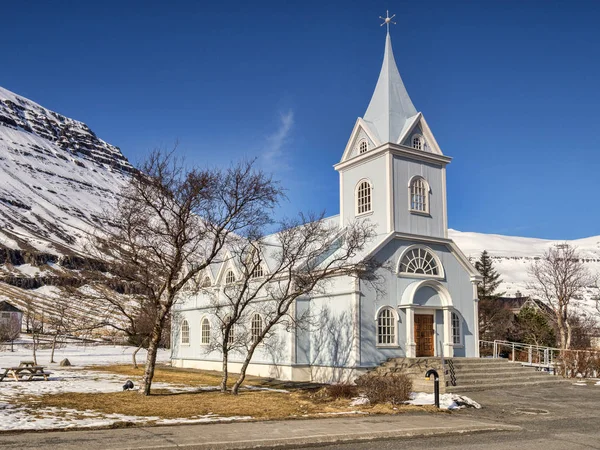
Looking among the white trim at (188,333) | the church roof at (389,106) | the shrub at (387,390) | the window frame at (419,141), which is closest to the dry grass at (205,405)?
the shrub at (387,390)

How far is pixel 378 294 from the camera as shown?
24.2 metres

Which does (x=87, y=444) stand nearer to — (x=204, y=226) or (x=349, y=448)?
(x=349, y=448)

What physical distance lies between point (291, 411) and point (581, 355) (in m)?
16.6

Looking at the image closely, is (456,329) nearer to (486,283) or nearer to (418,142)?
(418,142)

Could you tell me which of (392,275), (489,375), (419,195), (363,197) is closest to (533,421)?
(489,375)

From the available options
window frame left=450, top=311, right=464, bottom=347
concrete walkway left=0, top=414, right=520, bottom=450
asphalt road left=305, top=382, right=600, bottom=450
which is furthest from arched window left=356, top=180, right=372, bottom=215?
concrete walkway left=0, top=414, right=520, bottom=450

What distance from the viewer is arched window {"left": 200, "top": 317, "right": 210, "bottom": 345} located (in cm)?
3253

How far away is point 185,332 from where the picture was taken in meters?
35.0

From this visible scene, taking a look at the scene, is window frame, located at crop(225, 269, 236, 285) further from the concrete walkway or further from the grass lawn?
the concrete walkway

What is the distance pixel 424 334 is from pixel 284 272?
21.1 feet

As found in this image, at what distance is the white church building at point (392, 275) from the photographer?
79.2 ft

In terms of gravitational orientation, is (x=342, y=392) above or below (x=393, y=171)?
below

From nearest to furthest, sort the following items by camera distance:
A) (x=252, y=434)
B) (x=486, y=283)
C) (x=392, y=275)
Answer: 1. (x=252, y=434)
2. (x=392, y=275)
3. (x=486, y=283)

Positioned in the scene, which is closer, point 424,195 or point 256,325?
point 424,195
